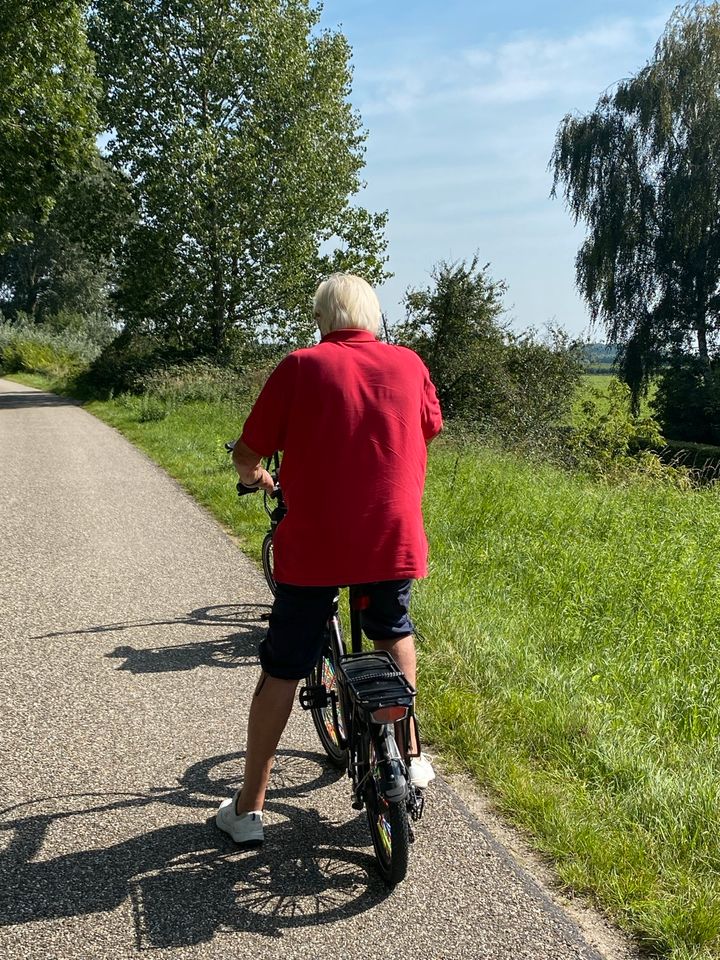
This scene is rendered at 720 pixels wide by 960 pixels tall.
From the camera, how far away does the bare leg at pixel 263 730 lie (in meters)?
3.07

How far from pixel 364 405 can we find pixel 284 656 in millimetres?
939

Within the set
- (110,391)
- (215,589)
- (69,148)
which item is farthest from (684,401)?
(215,589)

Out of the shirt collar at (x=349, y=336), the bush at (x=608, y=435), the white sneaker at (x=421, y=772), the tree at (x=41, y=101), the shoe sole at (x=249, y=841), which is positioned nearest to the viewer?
the shirt collar at (x=349, y=336)

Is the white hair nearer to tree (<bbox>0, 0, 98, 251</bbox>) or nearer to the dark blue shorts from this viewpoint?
the dark blue shorts

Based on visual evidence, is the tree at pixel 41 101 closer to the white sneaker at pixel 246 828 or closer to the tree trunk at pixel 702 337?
the tree trunk at pixel 702 337

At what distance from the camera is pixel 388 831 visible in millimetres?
2861

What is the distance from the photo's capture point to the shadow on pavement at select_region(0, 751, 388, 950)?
2775 millimetres

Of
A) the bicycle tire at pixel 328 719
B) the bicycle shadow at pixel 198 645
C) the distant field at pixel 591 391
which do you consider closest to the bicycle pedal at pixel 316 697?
the bicycle tire at pixel 328 719

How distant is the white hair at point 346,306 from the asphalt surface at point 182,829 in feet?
6.40

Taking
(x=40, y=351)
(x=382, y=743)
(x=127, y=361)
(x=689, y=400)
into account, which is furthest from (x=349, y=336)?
(x=40, y=351)

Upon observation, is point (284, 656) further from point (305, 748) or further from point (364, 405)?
point (305, 748)

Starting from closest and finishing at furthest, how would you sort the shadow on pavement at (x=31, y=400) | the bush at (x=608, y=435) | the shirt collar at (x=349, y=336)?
1. the shirt collar at (x=349, y=336)
2. the bush at (x=608, y=435)
3. the shadow on pavement at (x=31, y=400)

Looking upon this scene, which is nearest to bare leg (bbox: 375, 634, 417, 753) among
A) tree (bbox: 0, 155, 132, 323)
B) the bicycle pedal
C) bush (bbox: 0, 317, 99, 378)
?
the bicycle pedal

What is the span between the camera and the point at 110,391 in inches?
1004
